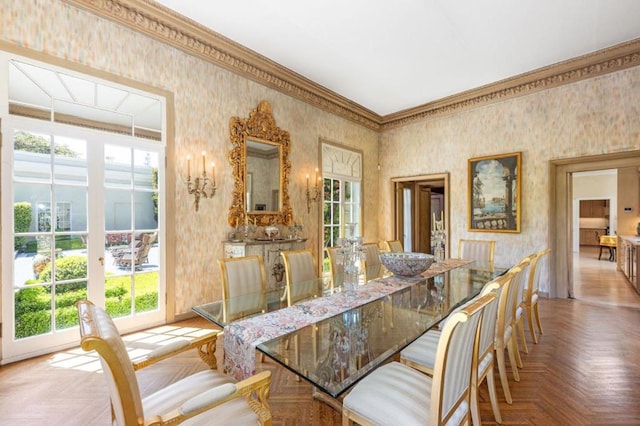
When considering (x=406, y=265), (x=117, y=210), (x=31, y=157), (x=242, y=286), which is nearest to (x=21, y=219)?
(x=31, y=157)

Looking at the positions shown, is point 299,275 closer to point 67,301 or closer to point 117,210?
point 117,210

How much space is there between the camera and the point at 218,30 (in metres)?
3.38

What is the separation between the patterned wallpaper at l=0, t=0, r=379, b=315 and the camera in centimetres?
254

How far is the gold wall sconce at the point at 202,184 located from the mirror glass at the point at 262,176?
50 centimetres

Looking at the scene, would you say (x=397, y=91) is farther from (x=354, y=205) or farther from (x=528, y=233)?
(x=528, y=233)

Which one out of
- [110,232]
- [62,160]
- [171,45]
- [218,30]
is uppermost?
[218,30]

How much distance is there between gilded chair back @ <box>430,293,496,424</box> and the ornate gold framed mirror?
315 cm

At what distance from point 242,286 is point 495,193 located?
14.8ft

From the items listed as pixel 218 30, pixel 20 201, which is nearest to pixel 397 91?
pixel 218 30

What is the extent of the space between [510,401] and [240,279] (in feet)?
6.77

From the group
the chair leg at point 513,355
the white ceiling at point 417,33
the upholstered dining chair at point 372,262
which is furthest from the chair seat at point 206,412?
the white ceiling at point 417,33

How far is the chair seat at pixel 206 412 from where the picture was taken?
115 cm

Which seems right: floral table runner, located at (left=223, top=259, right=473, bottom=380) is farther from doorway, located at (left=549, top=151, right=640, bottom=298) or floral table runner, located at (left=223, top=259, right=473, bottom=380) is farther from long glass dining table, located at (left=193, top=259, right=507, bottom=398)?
doorway, located at (left=549, top=151, right=640, bottom=298)

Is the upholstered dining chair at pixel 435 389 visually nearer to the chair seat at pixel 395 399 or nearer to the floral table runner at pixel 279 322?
the chair seat at pixel 395 399
